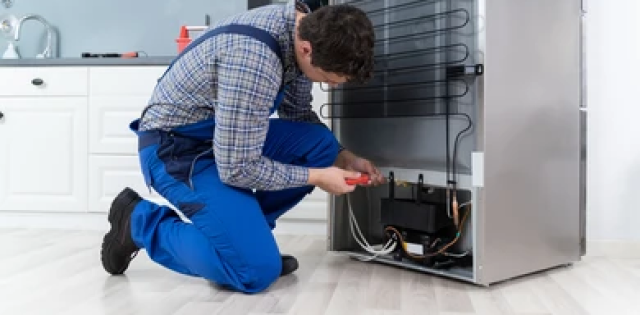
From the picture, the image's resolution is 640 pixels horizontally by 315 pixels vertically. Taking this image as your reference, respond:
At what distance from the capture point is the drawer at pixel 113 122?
8.34 ft

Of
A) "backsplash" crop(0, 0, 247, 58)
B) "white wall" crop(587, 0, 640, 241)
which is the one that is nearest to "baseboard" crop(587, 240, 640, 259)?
"white wall" crop(587, 0, 640, 241)

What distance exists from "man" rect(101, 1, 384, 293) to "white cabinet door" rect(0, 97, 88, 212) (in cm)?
104

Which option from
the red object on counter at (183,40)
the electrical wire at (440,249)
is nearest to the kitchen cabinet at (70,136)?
the red object on counter at (183,40)

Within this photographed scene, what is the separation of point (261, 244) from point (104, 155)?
4.44 feet

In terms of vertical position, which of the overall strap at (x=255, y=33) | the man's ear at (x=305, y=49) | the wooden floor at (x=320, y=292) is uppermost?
the overall strap at (x=255, y=33)

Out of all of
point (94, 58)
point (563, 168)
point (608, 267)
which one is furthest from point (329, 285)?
point (94, 58)

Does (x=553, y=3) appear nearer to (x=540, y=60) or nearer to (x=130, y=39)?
(x=540, y=60)

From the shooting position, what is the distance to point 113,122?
2.55m

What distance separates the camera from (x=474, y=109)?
1.51 meters

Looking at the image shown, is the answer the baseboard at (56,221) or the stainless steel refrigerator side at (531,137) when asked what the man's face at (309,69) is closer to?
the stainless steel refrigerator side at (531,137)

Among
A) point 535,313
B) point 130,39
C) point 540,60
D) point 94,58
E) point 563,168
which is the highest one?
point 130,39

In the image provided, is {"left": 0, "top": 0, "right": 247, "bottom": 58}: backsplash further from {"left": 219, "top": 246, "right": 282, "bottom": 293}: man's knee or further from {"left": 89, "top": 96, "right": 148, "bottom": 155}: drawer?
{"left": 219, "top": 246, "right": 282, "bottom": 293}: man's knee

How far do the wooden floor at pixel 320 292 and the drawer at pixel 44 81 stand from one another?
35.2 inches

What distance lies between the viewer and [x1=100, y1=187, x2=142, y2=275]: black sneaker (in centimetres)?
159
